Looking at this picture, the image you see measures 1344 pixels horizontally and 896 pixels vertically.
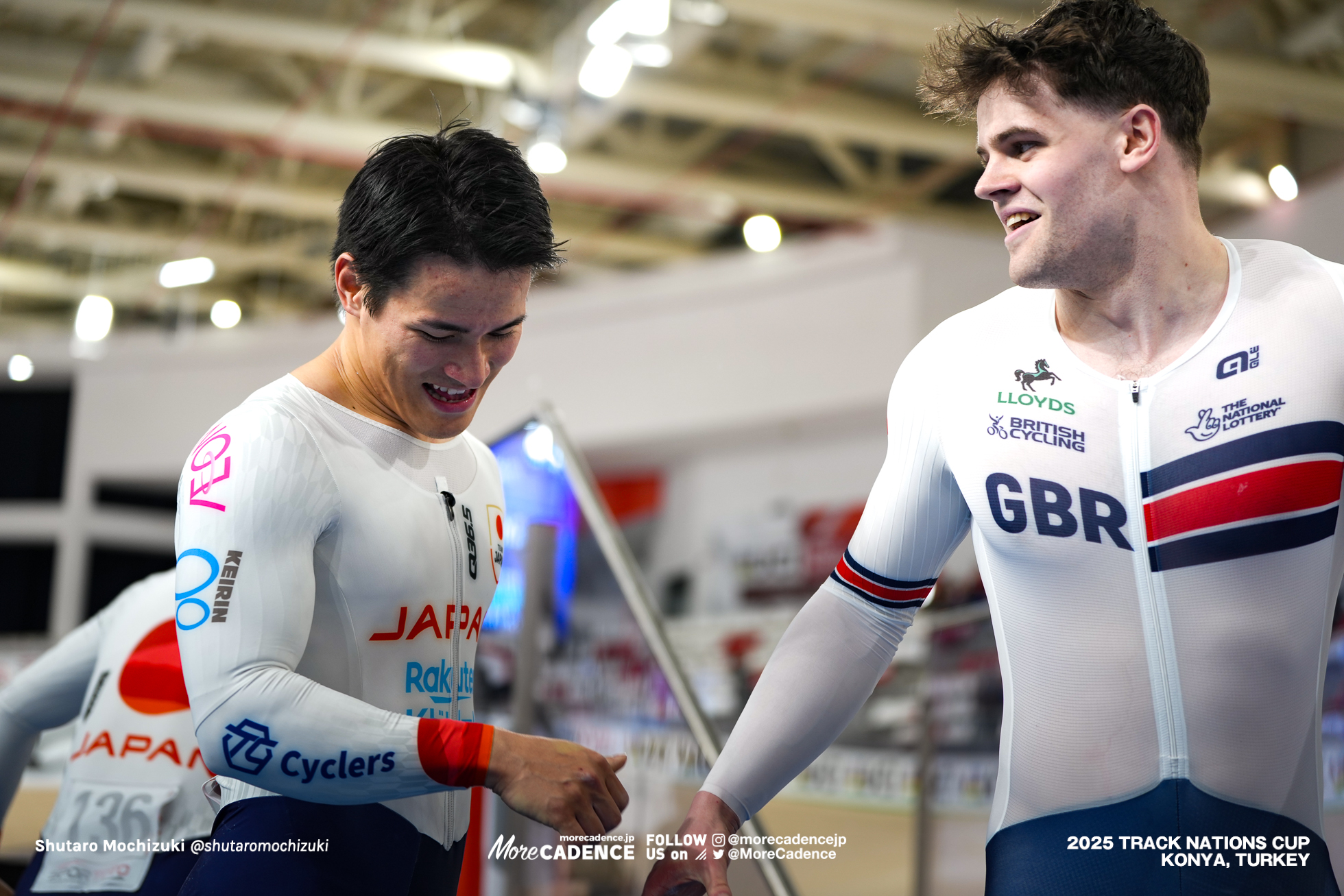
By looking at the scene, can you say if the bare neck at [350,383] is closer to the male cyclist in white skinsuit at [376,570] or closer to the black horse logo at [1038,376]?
the male cyclist in white skinsuit at [376,570]

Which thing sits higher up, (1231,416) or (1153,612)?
(1231,416)

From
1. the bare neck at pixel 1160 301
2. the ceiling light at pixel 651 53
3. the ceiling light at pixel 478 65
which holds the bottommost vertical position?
the bare neck at pixel 1160 301

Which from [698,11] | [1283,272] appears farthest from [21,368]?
[1283,272]

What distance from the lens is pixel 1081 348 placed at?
1.75 metres

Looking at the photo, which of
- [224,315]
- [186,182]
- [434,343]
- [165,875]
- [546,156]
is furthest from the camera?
[224,315]

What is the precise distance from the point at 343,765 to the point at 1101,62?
135 cm

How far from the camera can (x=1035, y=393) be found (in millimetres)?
1734

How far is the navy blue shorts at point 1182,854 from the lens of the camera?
155 cm

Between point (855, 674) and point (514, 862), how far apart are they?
1.27 meters

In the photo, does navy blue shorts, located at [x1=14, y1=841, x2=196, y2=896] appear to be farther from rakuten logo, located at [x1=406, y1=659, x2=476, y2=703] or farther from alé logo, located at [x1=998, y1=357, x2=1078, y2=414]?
alé logo, located at [x1=998, y1=357, x2=1078, y2=414]

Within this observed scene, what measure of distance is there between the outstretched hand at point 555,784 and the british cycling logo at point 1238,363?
969mm

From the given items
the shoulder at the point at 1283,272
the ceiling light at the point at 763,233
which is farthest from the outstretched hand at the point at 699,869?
the ceiling light at the point at 763,233

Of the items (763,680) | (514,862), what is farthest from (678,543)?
(763,680)

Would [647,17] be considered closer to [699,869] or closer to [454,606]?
[454,606]
